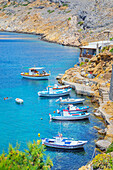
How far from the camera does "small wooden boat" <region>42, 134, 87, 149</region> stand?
112 ft

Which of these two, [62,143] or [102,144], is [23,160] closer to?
[62,143]

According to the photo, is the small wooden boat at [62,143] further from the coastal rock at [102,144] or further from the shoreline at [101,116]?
the shoreline at [101,116]

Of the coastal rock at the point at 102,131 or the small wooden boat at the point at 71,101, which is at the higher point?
the small wooden boat at the point at 71,101

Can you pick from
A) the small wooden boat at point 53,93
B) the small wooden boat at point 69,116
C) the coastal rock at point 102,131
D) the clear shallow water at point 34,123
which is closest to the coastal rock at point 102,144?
the clear shallow water at point 34,123

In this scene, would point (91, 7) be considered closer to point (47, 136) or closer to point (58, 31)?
point (58, 31)

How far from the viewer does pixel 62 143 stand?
34406 millimetres

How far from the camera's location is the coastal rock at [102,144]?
32969mm

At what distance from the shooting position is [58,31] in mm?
168500

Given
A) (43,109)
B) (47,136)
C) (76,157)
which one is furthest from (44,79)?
(76,157)

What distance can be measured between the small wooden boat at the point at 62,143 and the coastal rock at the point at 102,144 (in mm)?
1647

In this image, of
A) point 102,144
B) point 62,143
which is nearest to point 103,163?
point 102,144

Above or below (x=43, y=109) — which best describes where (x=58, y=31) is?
above

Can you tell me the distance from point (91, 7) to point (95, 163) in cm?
15971

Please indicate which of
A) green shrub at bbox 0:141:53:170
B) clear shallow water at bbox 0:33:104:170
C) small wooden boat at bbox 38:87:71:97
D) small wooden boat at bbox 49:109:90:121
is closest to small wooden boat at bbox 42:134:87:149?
clear shallow water at bbox 0:33:104:170
